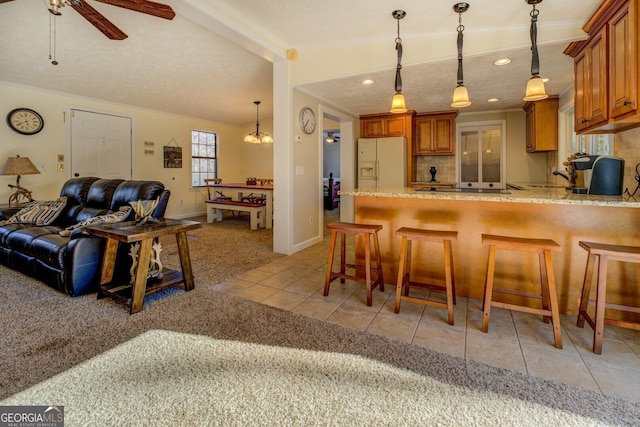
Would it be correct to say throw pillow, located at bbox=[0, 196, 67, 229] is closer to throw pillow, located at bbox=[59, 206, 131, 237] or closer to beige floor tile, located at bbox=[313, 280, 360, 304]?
throw pillow, located at bbox=[59, 206, 131, 237]

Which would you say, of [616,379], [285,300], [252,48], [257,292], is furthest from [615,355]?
[252,48]

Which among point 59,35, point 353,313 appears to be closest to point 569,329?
point 353,313

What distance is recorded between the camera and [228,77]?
5195 millimetres

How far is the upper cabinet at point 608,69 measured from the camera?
198 centimetres

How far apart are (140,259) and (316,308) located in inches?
55.3

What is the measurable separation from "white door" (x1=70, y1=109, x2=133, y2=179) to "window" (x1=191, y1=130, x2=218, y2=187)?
4.85 feet

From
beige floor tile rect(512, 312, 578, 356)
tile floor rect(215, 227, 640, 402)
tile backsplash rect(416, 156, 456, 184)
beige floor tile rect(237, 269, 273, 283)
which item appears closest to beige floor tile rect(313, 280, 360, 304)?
tile floor rect(215, 227, 640, 402)

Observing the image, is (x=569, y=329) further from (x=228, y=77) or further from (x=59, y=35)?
(x=59, y=35)

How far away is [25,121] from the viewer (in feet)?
16.2

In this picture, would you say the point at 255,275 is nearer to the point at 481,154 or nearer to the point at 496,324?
the point at 496,324

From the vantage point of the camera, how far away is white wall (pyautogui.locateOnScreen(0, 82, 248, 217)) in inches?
193

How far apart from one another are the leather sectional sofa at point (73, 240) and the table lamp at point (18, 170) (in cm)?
121

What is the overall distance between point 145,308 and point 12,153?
446cm

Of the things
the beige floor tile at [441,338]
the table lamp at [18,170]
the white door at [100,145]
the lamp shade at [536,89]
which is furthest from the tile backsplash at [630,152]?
the white door at [100,145]
